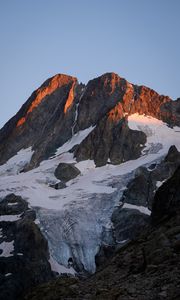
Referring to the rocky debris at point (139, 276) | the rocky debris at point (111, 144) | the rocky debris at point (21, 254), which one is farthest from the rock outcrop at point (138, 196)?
the rocky debris at point (139, 276)

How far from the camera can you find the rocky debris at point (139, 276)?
24172 millimetres

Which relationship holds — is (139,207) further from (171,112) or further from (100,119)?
(171,112)

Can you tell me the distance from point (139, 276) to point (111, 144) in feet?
458

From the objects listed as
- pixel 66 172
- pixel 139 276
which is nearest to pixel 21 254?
pixel 66 172

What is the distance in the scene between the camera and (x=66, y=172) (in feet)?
489

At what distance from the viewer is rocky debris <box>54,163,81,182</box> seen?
147m

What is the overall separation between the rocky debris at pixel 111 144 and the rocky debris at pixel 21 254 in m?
42.4

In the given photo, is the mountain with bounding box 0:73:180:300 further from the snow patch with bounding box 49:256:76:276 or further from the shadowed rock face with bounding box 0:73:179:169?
the shadowed rock face with bounding box 0:73:179:169

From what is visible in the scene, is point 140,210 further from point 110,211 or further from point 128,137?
point 128,137

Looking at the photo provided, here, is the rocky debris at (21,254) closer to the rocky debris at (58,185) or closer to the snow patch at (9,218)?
the snow patch at (9,218)

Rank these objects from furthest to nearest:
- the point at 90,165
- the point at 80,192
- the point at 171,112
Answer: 1. the point at 171,112
2. the point at 90,165
3. the point at 80,192

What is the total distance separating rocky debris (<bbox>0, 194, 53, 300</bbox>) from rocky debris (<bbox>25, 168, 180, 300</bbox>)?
6747cm

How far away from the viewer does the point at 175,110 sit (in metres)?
190

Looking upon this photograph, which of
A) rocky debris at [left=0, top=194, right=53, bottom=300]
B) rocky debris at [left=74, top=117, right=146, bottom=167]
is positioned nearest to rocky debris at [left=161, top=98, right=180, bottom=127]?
rocky debris at [left=74, top=117, right=146, bottom=167]
